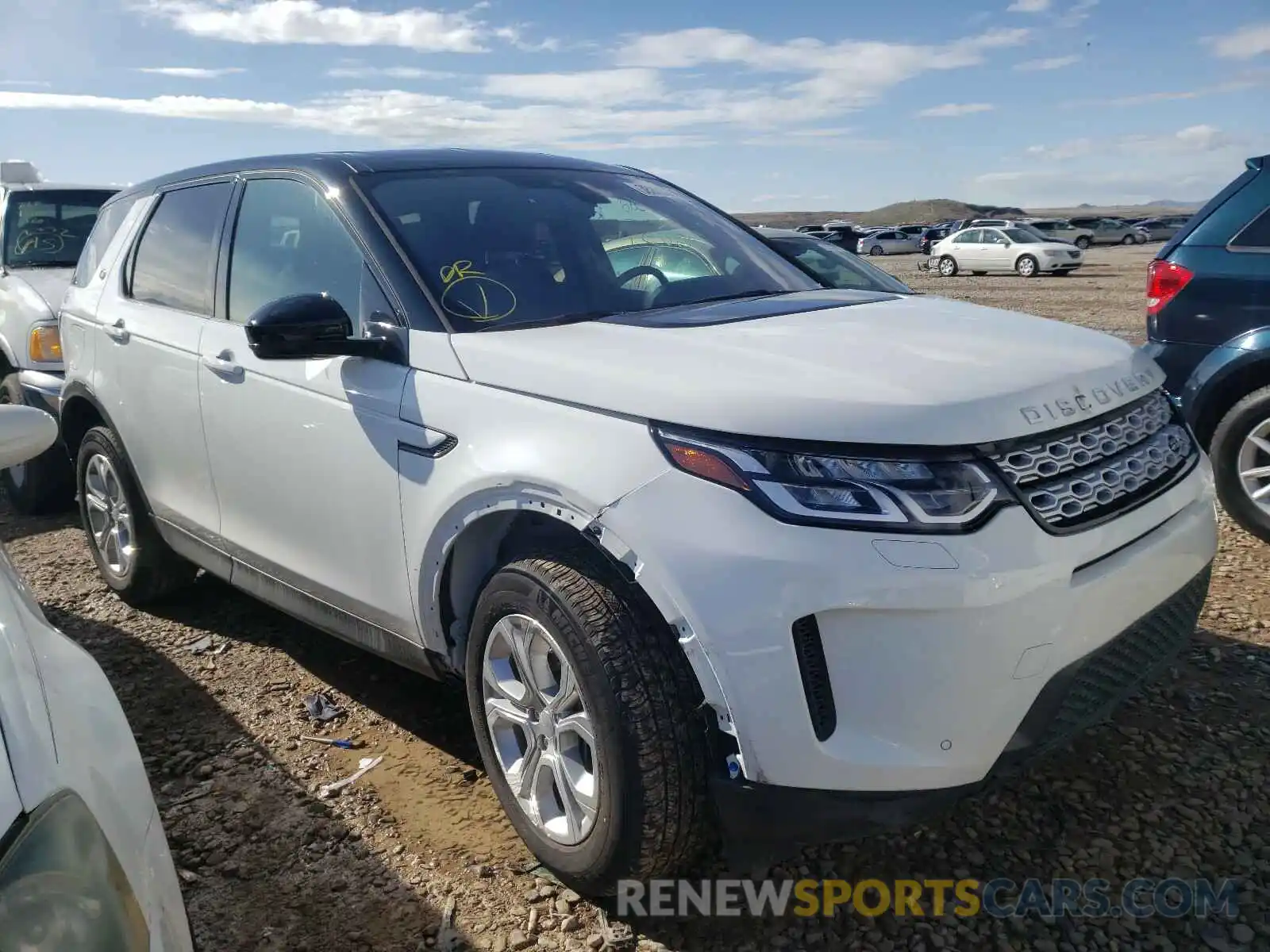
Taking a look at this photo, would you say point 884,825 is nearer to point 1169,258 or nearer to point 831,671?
point 831,671

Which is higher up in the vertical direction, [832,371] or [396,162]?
[396,162]

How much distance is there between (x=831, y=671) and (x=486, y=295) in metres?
1.47

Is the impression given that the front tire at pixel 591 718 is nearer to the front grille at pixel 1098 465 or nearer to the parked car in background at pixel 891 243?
the front grille at pixel 1098 465

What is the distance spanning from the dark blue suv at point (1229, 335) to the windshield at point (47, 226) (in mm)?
6521

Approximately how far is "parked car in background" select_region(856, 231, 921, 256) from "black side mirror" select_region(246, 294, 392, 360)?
43.1 metres

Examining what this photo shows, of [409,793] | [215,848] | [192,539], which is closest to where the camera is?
[215,848]

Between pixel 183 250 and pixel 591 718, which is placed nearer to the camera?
pixel 591 718

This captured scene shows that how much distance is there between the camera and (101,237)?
4.73 m

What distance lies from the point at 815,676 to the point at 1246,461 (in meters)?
3.73

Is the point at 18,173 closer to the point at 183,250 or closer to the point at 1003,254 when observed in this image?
the point at 183,250

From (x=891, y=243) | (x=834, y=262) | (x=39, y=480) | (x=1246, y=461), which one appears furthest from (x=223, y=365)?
(x=891, y=243)

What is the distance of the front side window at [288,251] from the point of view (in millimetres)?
3070

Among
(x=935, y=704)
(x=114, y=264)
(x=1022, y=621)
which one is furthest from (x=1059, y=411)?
(x=114, y=264)

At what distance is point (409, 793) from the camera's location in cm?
304
